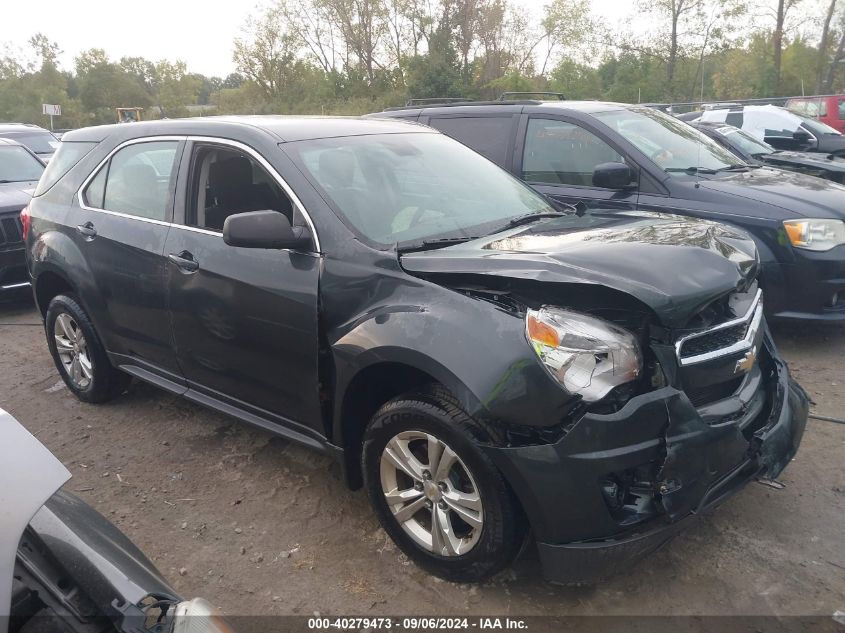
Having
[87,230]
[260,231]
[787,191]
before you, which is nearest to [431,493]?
[260,231]

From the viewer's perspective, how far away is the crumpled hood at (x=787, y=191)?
5008 millimetres

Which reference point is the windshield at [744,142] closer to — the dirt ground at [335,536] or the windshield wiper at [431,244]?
the dirt ground at [335,536]

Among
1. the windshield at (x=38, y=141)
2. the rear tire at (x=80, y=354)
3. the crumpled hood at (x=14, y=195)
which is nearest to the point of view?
the rear tire at (x=80, y=354)

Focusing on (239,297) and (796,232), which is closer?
(239,297)

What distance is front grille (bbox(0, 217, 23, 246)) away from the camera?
707cm

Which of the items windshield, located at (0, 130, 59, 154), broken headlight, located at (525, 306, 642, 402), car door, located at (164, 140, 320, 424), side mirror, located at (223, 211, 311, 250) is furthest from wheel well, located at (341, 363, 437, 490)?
windshield, located at (0, 130, 59, 154)

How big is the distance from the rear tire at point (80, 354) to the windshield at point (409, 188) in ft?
7.09

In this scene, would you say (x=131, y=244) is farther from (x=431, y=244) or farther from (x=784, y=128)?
(x=784, y=128)

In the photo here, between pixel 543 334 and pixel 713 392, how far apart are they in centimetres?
74

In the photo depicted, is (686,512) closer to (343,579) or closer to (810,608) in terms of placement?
(810,608)

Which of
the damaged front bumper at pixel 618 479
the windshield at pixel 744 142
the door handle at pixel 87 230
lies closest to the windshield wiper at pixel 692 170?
the damaged front bumper at pixel 618 479

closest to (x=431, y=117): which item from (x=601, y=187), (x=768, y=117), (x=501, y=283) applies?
(x=601, y=187)

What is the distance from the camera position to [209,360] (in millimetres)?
3607

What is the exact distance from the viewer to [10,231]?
7141 millimetres
